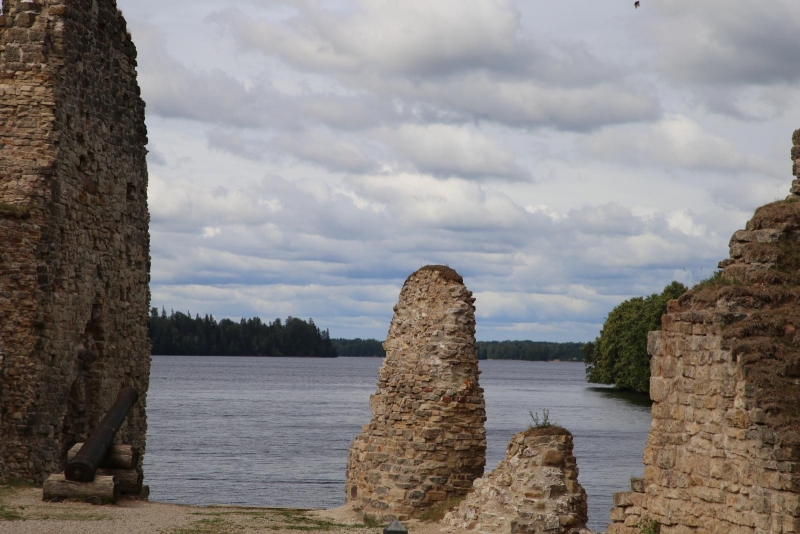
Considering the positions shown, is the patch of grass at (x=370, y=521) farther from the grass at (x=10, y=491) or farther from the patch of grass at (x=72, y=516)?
the grass at (x=10, y=491)

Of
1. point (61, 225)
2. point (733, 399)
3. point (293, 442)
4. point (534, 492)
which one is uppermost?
point (61, 225)

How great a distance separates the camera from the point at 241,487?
3125 centimetres

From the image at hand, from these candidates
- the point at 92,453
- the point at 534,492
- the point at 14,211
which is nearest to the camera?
the point at 534,492

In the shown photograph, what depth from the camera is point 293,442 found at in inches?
1796

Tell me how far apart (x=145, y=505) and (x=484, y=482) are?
15.4ft

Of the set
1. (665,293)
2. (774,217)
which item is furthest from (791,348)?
(665,293)

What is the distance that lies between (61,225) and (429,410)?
6111mm

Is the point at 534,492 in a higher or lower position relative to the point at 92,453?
lower

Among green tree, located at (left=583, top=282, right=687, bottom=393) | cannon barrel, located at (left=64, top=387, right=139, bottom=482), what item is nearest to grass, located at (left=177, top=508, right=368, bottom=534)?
cannon barrel, located at (left=64, top=387, right=139, bottom=482)

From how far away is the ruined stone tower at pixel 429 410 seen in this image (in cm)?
1428

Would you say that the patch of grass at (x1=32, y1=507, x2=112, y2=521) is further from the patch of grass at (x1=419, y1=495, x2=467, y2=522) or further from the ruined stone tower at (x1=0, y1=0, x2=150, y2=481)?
the patch of grass at (x1=419, y1=495, x2=467, y2=522)

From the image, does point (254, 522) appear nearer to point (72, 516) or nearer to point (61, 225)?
point (72, 516)

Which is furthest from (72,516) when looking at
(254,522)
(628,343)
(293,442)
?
(628,343)

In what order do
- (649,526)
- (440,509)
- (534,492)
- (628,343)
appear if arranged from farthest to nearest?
1. (628,343)
2. (440,509)
3. (534,492)
4. (649,526)
